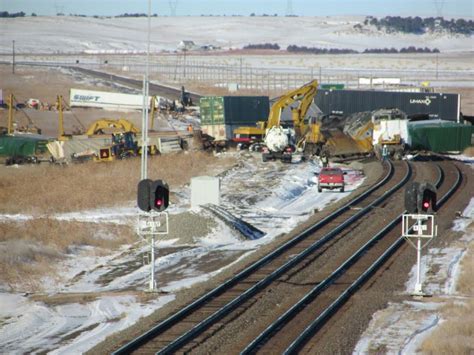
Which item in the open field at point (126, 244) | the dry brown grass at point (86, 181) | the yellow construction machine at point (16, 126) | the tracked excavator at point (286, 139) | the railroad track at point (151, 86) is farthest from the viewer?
the railroad track at point (151, 86)

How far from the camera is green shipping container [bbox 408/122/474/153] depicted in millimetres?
57844

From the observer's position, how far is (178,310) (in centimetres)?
2122

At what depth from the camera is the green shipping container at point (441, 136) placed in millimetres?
57844

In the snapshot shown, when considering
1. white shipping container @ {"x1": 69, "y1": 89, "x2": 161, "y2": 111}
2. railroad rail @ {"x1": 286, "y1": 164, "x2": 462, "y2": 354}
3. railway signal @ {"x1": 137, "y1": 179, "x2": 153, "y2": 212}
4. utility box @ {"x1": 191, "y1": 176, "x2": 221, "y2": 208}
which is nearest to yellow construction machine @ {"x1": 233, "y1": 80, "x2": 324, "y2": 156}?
railroad rail @ {"x1": 286, "y1": 164, "x2": 462, "y2": 354}

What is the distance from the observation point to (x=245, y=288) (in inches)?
924

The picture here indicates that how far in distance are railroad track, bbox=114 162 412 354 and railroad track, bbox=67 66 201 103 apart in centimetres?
6562

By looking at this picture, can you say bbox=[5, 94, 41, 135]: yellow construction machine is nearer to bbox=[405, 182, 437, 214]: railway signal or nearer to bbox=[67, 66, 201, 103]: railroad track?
bbox=[67, 66, 201, 103]: railroad track

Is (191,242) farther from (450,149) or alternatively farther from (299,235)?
(450,149)

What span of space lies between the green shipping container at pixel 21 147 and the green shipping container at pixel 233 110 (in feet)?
32.6

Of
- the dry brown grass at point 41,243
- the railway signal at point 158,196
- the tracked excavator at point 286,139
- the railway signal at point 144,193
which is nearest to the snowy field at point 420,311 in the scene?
the railway signal at point 158,196

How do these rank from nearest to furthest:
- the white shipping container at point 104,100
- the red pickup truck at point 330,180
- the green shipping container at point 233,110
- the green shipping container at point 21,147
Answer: the red pickup truck at point 330,180, the green shipping container at point 21,147, the green shipping container at point 233,110, the white shipping container at point 104,100

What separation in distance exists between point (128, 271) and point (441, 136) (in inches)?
1432

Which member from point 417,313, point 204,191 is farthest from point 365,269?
point 204,191

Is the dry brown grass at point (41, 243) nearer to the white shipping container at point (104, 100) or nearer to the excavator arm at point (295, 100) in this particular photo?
the excavator arm at point (295, 100)
